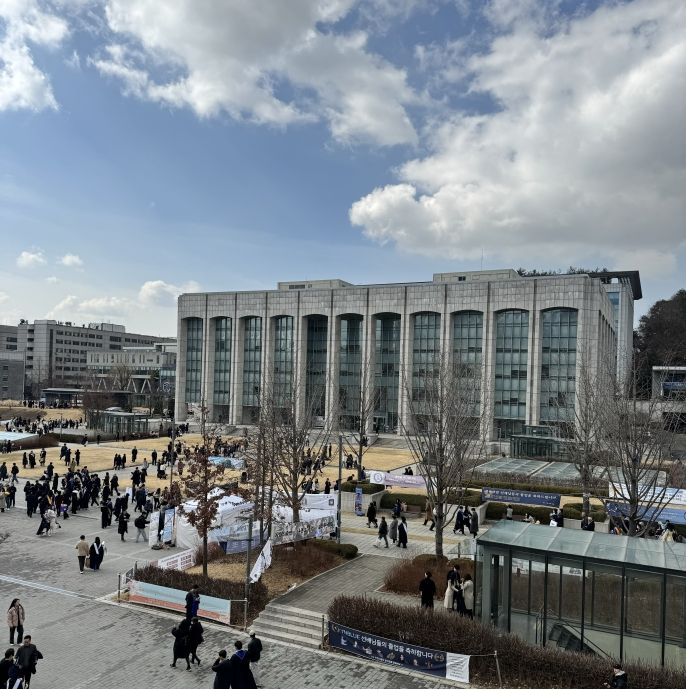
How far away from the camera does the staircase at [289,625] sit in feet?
51.0

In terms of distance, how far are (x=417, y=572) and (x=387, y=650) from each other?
16.6ft

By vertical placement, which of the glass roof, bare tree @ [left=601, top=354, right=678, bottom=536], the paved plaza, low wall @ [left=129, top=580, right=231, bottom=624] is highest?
bare tree @ [left=601, top=354, right=678, bottom=536]

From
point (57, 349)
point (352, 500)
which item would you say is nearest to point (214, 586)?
point (352, 500)

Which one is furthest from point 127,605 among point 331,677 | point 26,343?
point 26,343

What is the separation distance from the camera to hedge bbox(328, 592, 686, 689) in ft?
39.8

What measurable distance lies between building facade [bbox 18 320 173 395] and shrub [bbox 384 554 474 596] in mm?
137065

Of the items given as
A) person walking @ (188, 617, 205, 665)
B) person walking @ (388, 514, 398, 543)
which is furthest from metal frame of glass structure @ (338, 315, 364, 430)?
person walking @ (188, 617, 205, 665)

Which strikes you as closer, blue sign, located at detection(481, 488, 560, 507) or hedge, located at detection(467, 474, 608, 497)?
blue sign, located at detection(481, 488, 560, 507)

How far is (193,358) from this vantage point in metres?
82.8

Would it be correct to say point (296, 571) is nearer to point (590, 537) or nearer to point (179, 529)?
point (179, 529)

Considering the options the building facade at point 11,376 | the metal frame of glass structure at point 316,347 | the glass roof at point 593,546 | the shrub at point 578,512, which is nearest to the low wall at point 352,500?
the shrub at point 578,512

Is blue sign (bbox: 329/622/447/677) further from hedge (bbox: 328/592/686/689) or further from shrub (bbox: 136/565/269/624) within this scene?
shrub (bbox: 136/565/269/624)

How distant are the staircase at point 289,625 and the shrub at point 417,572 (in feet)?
10.9

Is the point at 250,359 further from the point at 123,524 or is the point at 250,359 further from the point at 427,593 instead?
the point at 427,593
